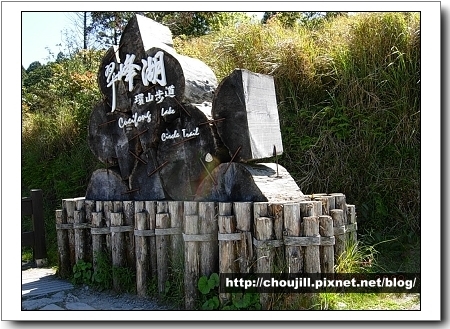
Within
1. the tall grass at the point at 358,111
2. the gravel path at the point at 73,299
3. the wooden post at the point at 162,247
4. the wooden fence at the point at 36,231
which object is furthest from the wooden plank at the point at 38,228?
the tall grass at the point at 358,111

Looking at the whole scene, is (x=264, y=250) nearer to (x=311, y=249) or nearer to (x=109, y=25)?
(x=311, y=249)

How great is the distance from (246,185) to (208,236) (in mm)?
537

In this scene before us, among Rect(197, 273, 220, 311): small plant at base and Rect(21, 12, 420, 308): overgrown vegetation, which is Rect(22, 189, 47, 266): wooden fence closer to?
Rect(21, 12, 420, 308): overgrown vegetation

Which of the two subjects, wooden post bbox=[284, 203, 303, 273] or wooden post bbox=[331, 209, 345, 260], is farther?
wooden post bbox=[331, 209, 345, 260]

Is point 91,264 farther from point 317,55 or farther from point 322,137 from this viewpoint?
point 317,55

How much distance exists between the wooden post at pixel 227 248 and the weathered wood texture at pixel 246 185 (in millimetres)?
306

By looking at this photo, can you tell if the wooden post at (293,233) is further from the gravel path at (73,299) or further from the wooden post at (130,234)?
the wooden post at (130,234)

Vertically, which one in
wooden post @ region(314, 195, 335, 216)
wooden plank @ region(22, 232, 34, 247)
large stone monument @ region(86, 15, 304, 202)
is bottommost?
wooden plank @ region(22, 232, 34, 247)

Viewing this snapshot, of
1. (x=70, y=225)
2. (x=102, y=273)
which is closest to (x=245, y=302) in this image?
(x=102, y=273)

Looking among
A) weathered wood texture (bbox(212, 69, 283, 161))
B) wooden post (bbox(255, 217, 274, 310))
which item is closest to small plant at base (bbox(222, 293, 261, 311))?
wooden post (bbox(255, 217, 274, 310))

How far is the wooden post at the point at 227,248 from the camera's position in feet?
13.7

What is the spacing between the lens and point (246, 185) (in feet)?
14.4

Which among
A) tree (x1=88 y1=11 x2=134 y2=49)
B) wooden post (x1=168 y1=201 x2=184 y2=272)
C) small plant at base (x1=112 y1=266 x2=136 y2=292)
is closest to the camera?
wooden post (x1=168 y1=201 x2=184 y2=272)

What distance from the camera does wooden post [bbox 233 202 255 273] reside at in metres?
4.14
